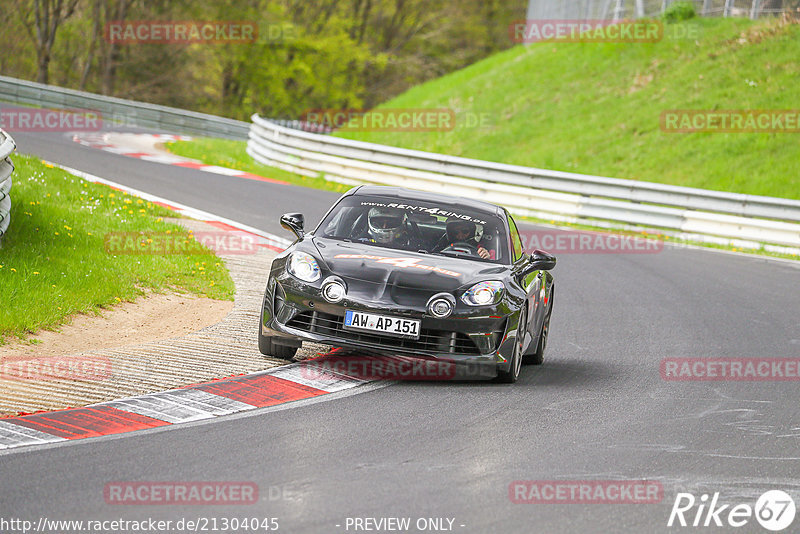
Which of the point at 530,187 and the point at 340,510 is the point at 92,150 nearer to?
the point at 530,187

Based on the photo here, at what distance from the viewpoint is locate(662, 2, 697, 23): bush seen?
29.6 m

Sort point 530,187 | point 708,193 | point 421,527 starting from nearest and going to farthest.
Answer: point 421,527, point 708,193, point 530,187

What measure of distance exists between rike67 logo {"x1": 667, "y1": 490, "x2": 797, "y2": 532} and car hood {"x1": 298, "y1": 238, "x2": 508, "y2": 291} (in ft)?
8.84

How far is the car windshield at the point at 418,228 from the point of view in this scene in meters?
8.44

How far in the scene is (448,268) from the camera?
25.7 feet

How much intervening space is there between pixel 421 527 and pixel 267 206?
43.9ft

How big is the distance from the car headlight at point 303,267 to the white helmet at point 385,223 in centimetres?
A: 81

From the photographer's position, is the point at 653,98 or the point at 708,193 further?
the point at 653,98

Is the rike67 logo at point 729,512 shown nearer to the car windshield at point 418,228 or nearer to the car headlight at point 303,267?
the car headlight at point 303,267

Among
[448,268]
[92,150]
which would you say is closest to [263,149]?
[92,150]

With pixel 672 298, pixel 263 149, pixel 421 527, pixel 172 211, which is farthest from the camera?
pixel 263 149
